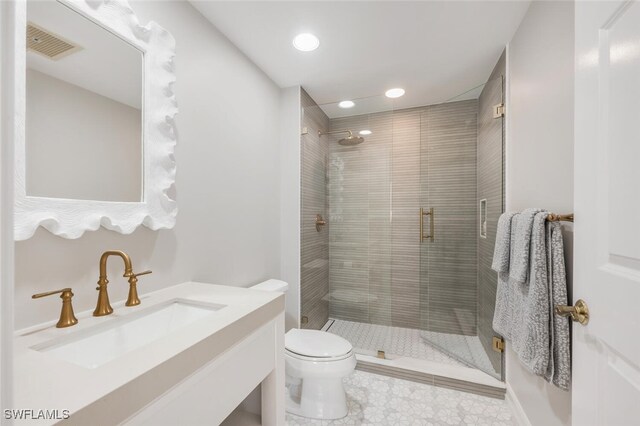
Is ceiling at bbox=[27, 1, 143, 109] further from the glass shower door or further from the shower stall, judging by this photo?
the glass shower door

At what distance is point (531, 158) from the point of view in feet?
4.69

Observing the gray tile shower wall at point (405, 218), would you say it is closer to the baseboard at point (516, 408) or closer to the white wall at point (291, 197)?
the white wall at point (291, 197)

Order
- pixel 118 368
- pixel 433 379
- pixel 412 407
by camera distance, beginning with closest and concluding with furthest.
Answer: pixel 118 368 → pixel 412 407 → pixel 433 379

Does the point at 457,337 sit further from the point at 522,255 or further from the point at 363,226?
the point at 522,255

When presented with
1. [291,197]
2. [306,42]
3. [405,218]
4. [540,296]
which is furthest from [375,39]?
[540,296]

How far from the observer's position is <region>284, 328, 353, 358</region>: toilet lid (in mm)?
1624

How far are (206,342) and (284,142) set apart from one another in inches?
74.6

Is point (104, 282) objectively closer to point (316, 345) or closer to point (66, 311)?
point (66, 311)

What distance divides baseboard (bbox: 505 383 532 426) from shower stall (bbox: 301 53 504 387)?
0.36m

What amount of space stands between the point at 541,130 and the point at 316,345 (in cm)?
169

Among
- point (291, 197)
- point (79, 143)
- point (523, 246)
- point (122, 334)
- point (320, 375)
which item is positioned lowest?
point (320, 375)

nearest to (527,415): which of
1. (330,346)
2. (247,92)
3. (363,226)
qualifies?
(330,346)

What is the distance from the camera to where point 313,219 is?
2496 millimetres

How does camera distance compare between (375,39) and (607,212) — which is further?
(375,39)
